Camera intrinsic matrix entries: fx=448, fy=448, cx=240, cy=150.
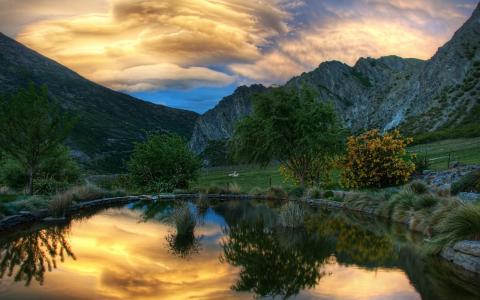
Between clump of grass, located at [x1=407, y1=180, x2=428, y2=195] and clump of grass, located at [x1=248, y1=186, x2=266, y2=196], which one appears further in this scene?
clump of grass, located at [x1=248, y1=186, x2=266, y2=196]

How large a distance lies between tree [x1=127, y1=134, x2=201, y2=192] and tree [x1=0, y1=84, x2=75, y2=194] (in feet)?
38.9

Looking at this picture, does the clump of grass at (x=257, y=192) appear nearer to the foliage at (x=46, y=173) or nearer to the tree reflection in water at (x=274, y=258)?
the foliage at (x=46, y=173)

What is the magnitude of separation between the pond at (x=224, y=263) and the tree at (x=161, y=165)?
1778cm

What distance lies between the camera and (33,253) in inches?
500

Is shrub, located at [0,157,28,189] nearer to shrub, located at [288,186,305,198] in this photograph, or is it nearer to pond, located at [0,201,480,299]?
pond, located at [0,201,480,299]

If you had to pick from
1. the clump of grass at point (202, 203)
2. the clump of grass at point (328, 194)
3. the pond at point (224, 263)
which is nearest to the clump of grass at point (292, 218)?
the pond at point (224, 263)

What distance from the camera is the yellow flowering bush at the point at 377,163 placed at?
88.2 ft

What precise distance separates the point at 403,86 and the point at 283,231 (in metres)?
129

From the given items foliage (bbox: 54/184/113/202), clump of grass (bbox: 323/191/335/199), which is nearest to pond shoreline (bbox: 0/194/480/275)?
foliage (bbox: 54/184/113/202)

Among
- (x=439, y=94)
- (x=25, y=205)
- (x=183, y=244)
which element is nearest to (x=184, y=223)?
(x=183, y=244)

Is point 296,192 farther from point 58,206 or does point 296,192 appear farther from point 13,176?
point 13,176

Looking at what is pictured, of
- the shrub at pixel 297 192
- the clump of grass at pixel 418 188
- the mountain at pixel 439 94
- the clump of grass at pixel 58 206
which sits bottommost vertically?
the clump of grass at pixel 58 206

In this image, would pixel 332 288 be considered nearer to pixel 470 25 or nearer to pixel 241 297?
pixel 241 297

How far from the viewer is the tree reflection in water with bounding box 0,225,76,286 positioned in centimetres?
1059
